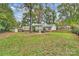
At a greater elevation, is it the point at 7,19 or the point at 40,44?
the point at 7,19

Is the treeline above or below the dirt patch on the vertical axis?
above

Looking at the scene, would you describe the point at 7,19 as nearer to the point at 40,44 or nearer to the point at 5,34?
the point at 5,34

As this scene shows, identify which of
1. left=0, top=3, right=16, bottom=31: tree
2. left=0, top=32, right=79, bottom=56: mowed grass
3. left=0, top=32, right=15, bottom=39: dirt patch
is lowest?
left=0, top=32, right=79, bottom=56: mowed grass

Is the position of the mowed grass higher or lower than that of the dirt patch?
lower

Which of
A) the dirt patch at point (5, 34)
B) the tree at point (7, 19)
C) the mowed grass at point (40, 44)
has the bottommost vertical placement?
the mowed grass at point (40, 44)

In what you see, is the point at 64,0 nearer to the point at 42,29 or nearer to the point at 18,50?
the point at 42,29

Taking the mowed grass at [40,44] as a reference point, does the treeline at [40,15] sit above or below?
above

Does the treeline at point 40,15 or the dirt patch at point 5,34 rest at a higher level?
the treeline at point 40,15

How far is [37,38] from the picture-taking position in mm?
1437

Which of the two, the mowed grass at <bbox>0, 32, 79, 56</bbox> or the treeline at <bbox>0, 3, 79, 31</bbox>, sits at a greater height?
the treeline at <bbox>0, 3, 79, 31</bbox>

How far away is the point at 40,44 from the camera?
142cm

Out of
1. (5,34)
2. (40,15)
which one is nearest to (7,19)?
(5,34)

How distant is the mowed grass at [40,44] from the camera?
1410 mm

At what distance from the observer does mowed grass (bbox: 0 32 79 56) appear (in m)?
1.41
